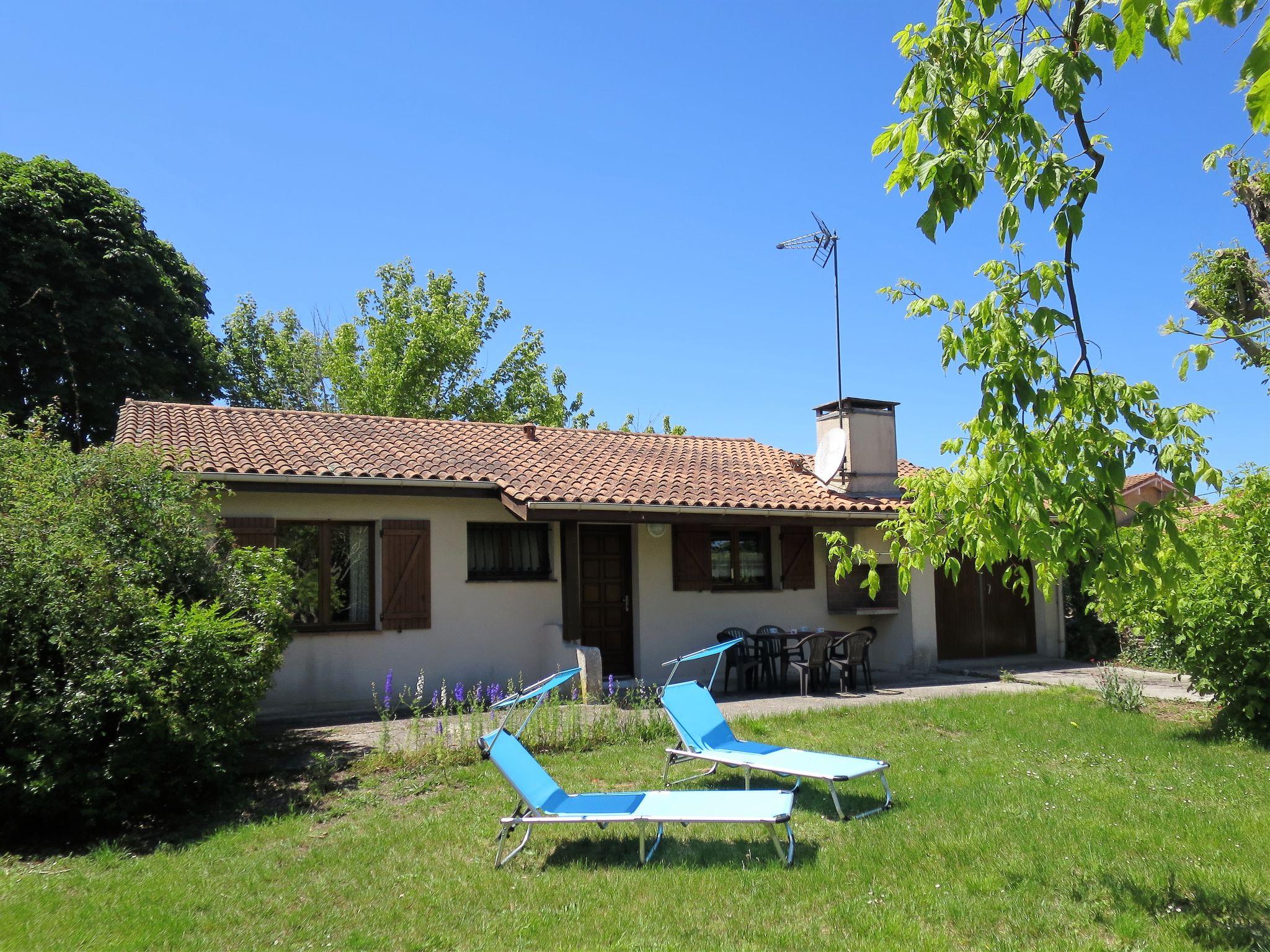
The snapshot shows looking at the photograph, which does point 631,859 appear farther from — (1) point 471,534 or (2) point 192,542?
(1) point 471,534

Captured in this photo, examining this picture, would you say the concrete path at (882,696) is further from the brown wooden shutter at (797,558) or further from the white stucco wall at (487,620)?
the brown wooden shutter at (797,558)

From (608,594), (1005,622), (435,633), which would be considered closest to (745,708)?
(608,594)

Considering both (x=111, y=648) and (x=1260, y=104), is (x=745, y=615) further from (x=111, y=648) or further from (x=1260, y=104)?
(x=1260, y=104)

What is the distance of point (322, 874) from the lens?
5.35 metres

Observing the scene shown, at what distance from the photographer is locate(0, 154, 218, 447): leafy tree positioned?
19.4 metres

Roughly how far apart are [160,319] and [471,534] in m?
13.9

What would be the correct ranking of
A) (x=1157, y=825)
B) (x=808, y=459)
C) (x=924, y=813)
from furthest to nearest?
(x=808, y=459), (x=924, y=813), (x=1157, y=825)

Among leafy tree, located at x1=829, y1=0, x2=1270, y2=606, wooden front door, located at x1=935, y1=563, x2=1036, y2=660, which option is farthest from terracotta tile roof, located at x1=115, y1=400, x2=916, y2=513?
leafy tree, located at x1=829, y1=0, x2=1270, y2=606

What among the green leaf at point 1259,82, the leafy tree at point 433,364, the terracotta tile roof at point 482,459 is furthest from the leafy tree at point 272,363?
the green leaf at point 1259,82

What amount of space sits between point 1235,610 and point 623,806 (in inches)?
235

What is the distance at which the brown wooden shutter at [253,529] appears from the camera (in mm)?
10820

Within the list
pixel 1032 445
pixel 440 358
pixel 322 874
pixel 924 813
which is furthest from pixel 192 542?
pixel 440 358

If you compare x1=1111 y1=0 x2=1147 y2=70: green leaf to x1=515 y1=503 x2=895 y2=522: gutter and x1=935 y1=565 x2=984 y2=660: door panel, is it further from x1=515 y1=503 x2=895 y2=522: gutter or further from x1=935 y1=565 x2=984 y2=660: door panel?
x1=935 y1=565 x2=984 y2=660: door panel

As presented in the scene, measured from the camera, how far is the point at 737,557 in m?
14.1
